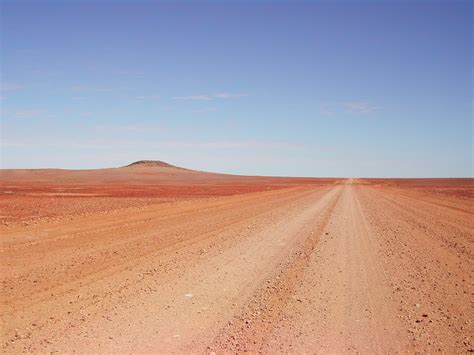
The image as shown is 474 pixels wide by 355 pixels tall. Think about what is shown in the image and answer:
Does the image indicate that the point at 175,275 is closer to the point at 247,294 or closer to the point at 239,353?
the point at 247,294

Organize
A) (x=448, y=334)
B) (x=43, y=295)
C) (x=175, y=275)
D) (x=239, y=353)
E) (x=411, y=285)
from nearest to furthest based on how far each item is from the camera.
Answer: (x=239, y=353), (x=448, y=334), (x=43, y=295), (x=411, y=285), (x=175, y=275)

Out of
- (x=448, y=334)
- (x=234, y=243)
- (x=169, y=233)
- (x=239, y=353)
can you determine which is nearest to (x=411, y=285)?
(x=448, y=334)

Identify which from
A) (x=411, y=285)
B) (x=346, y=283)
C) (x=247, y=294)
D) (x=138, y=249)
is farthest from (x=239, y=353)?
(x=138, y=249)

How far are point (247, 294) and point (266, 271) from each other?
182 centimetres

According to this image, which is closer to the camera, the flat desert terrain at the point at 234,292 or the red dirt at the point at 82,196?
the flat desert terrain at the point at 234,292

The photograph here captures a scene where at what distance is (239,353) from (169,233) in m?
10.0

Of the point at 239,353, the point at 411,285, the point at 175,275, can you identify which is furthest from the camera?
the point at 175,275

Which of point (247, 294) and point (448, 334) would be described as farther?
point (247, 294)

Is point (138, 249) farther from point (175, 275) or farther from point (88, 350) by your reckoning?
point (88, 350)

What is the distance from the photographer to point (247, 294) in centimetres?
760

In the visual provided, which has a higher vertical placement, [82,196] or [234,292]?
[234,292]

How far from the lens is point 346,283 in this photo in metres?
8.44

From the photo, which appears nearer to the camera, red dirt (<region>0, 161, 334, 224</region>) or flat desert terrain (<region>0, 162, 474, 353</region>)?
flat desert terrain (<region>0, 162, 474, 353</region>)

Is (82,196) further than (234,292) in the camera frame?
Yes
